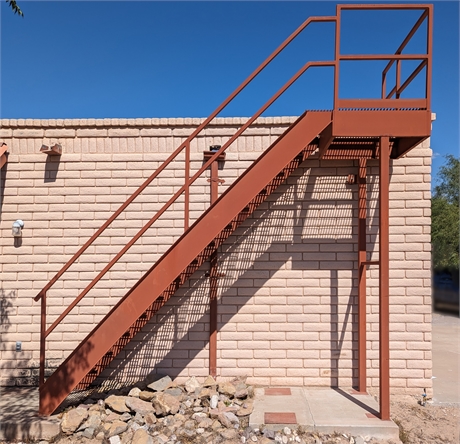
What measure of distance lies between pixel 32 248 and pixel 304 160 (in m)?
4.15

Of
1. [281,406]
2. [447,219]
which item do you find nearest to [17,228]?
[281,406]

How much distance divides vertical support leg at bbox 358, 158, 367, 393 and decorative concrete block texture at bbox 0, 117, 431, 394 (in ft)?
0.43

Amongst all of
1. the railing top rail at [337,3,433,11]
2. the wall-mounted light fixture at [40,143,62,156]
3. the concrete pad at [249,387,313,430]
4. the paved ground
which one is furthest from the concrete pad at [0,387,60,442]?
the railing top rail at [337,3,433,11]

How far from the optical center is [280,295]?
582 cm

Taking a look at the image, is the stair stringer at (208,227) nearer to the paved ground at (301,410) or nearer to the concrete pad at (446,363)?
the paved ground at (301,410)

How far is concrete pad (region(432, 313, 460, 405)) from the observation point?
5.67 metres

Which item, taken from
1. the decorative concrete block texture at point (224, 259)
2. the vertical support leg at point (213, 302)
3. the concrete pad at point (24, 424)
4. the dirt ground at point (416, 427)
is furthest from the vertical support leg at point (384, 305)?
the concrete pad at point (24, 424)

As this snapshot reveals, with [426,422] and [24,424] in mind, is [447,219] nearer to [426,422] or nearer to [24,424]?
[426,422]

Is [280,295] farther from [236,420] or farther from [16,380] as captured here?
[16,380]

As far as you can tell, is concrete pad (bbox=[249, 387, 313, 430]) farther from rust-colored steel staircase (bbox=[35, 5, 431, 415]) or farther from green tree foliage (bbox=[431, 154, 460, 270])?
green tree foliage (bbox=[431, 154, 460, 270])

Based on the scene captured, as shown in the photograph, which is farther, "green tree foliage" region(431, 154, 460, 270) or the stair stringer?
"green tree foliage" region(431, 154, 460, 270)

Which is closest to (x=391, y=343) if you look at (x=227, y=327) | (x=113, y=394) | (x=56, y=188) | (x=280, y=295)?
(x=280, y=295)

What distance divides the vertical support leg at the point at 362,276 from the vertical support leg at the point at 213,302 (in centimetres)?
199

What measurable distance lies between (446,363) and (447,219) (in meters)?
7.88
